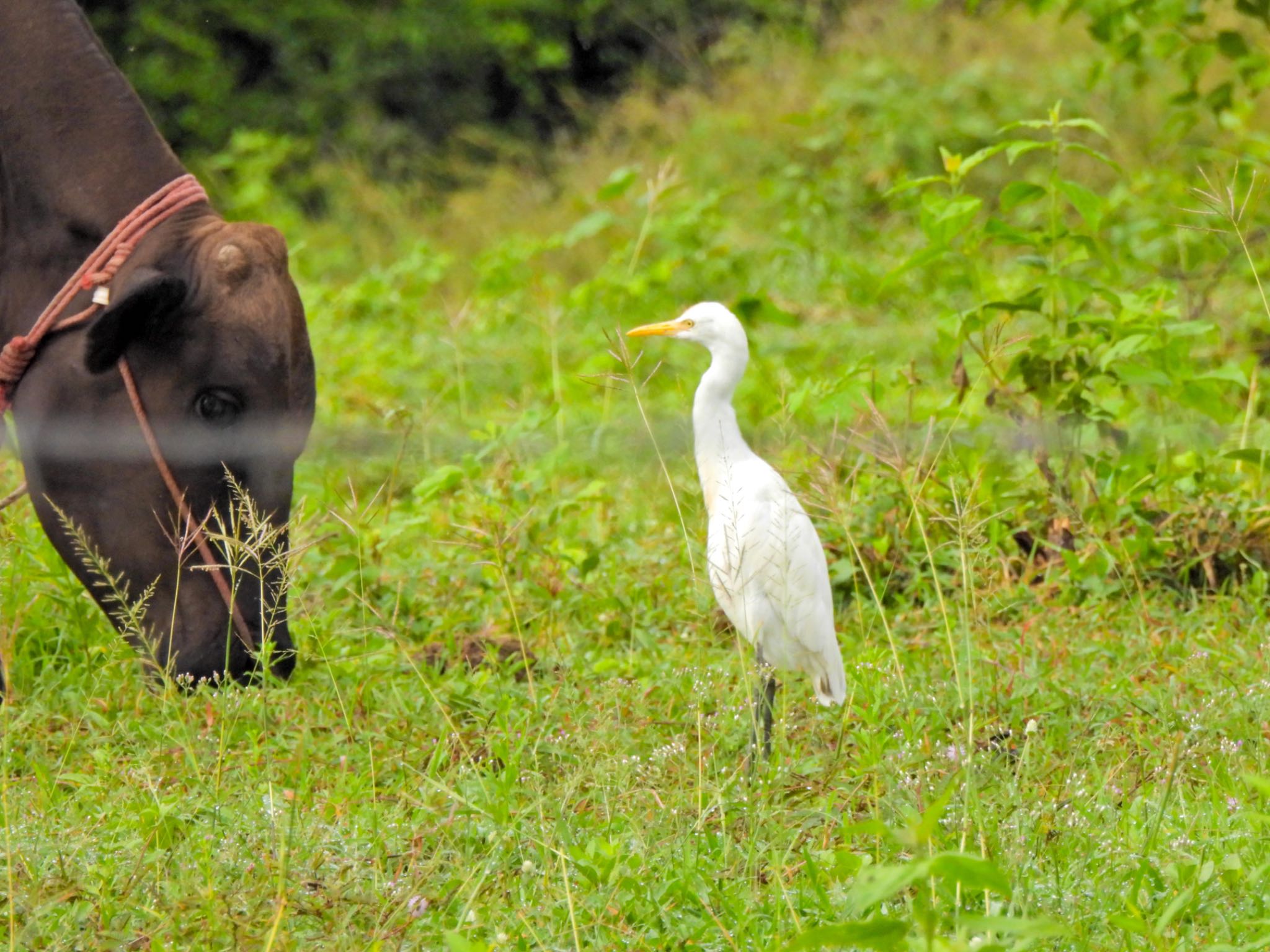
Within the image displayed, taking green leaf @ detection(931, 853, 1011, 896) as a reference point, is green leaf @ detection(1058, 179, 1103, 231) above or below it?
below

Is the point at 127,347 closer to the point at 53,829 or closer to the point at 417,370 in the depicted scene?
the point at 53,829

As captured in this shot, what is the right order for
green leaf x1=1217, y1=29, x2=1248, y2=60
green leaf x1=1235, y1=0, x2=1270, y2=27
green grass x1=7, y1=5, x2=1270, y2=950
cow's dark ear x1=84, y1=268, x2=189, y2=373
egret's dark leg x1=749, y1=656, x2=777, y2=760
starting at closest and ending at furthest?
green grass x1=7, y1=5, x2=1270, y2=950, egret's dark leg x1=749, y1=656, x2=777, y2=760, cow's dark ear x1=84, y1=268, x2=189, y2=373, green leaf x1=1235, y1=0, x2=1270, y2=27, green leaf x1=1217, y1=29, x2=1248, y2=60

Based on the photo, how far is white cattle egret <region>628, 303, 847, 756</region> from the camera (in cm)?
306

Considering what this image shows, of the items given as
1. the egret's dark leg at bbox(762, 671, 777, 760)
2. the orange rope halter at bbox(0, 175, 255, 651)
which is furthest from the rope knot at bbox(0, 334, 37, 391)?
the egret's dark leg at bbox(762, 671, 777, 760)

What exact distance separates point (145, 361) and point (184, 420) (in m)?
0.13

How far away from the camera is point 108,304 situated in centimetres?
302

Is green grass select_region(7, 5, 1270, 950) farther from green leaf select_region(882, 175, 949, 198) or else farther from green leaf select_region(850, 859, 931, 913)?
green leaf select_region(882, 175, 949, 198)

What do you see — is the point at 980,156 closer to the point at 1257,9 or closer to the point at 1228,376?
the point at 1228,376

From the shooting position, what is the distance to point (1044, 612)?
398 centimetres

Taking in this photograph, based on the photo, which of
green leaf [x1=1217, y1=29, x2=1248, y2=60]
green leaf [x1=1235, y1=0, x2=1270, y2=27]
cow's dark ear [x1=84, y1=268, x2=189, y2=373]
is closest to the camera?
cow's dark ear [x1=84, y1=268, x2=189, y2=373]

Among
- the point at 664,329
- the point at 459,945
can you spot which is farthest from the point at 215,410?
the point at 459,945

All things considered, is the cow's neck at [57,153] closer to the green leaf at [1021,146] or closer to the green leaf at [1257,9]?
the green leaf at [1021,146]

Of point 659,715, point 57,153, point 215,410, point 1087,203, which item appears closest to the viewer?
point 215,410

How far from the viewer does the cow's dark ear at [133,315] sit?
2926mm
